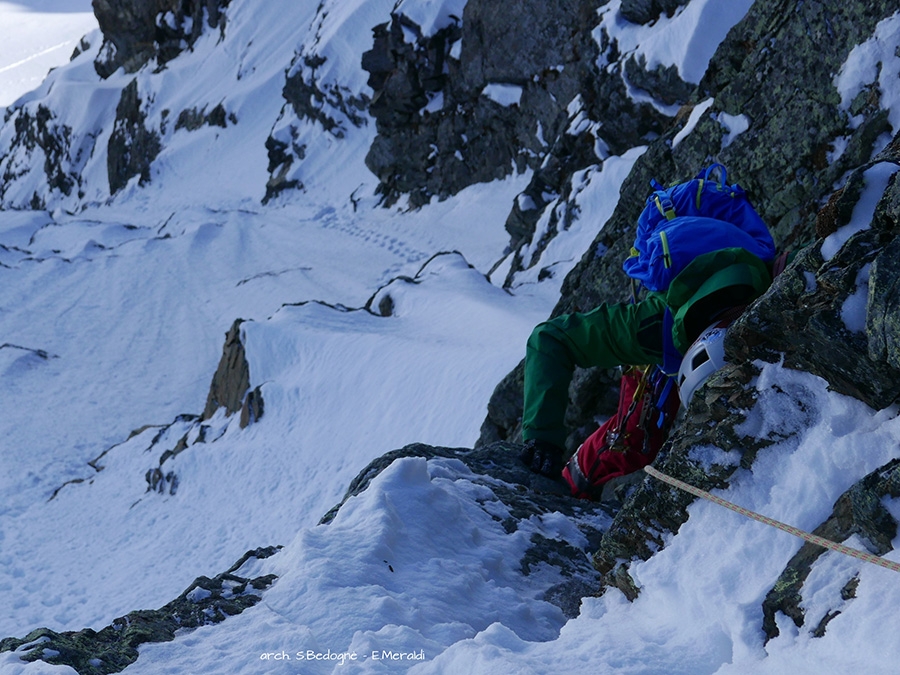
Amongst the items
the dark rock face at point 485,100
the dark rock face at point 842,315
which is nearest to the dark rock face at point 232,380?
the dark rock face at point 485,100

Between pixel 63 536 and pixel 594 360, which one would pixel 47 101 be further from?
pixel 594 360

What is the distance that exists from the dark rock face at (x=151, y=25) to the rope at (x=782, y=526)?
4244cm

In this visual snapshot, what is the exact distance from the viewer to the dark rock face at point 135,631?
6.65ft

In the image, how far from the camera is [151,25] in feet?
140

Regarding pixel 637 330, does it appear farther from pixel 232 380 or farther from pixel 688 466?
pixel 232 380

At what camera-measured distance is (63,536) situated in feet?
30.2

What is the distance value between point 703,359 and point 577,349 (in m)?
0.72

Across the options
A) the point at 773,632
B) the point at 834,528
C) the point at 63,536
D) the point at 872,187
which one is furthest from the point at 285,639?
the point at 63,536

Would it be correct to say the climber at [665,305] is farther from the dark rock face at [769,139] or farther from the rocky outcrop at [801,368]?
the dark rock face at [769,139]

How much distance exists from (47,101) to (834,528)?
169 ft

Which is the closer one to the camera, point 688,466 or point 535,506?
point 688,466

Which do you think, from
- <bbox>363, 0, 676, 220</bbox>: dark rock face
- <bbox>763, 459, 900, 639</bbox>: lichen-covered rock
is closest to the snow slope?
<bbox>763, 459, 900, 639</bbox>: lichen-covered rock

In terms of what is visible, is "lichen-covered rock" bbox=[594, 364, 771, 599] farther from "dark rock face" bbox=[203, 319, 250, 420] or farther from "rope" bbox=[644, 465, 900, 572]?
"dark rock face" bbox=[203, 319, 250, 420]

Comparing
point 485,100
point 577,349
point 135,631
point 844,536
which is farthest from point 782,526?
point 485,100
